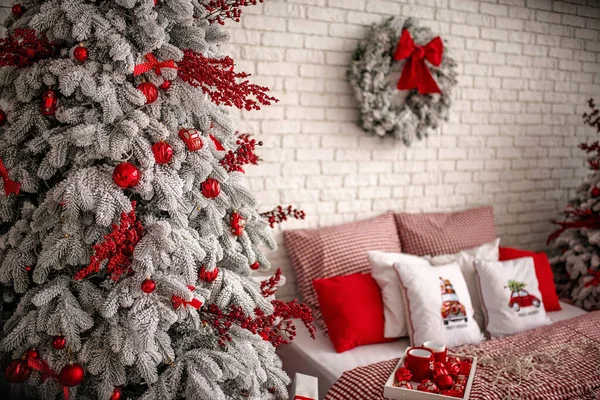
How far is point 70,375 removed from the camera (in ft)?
4.66

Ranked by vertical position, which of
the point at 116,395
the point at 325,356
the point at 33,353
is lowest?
the point at 325,356

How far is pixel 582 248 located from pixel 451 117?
119 cm

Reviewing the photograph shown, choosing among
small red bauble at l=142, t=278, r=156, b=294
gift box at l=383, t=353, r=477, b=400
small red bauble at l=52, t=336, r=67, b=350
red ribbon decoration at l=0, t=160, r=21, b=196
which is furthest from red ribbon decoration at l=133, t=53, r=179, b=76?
gift box at l=383, t=353, r=477, b=400

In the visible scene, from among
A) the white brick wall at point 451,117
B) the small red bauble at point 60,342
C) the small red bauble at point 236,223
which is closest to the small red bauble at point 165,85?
the small red bauble at point 236,223

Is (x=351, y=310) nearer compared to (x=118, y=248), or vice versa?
(x=118, y=248)

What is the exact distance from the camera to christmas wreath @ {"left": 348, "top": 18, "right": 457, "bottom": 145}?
283 cm

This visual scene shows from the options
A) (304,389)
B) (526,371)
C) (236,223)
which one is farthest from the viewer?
(526,371)

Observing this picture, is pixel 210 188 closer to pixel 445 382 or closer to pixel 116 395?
pixel 116 395

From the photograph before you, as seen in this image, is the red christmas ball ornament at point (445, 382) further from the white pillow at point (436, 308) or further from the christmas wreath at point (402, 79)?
the christmas wreath at point (402, 79)

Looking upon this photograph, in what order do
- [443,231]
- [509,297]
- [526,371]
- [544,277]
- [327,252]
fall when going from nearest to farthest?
[526,371]
[509,297]
[327,252]
[544,277]
[443,231]

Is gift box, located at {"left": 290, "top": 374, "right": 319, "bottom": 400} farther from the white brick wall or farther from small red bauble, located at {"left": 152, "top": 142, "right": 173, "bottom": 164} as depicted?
the white brick wall

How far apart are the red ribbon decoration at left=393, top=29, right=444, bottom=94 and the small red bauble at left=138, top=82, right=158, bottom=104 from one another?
1753mm

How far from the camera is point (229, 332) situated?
1.65 m

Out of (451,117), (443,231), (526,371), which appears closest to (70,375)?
(526,371)
